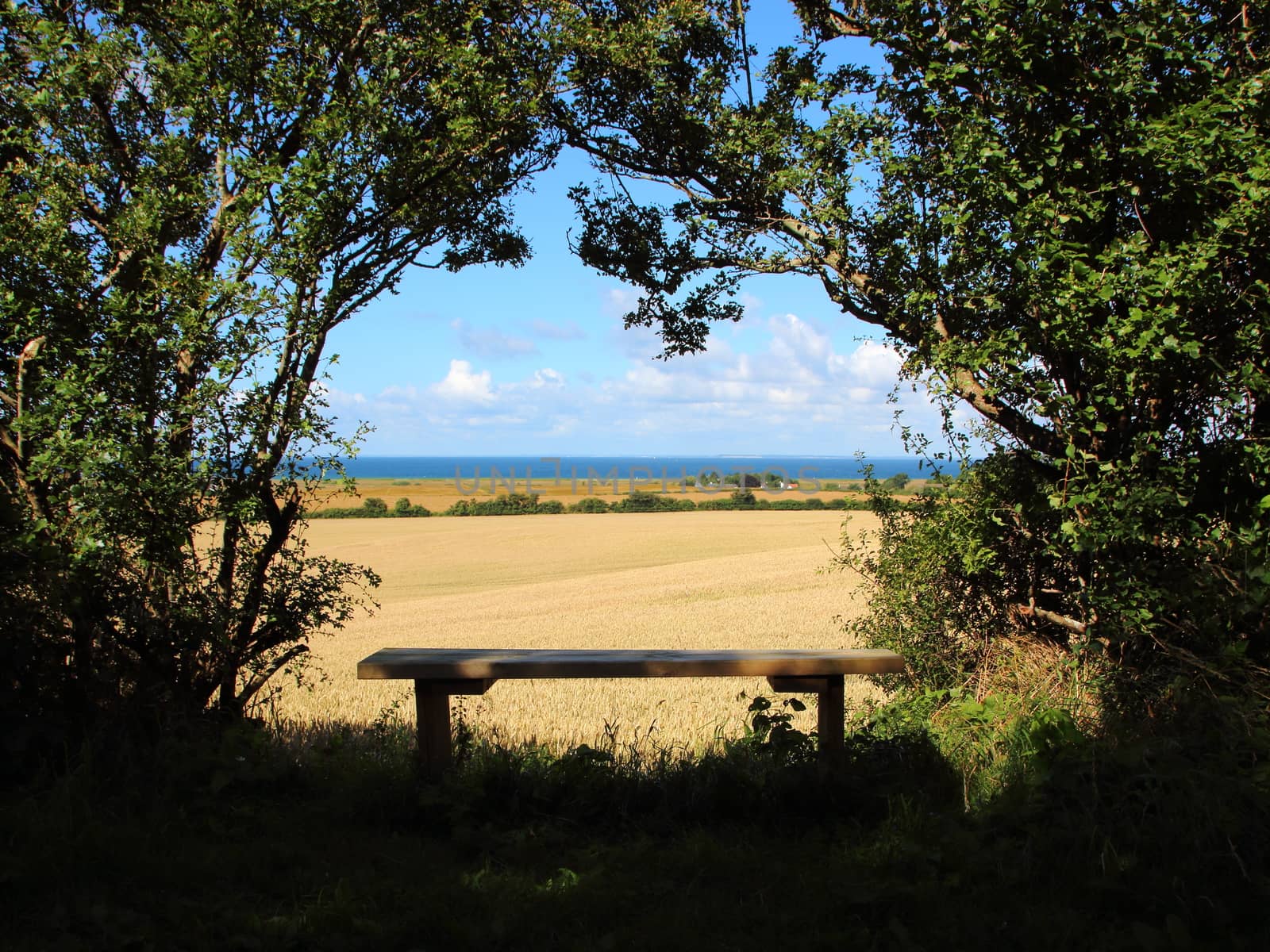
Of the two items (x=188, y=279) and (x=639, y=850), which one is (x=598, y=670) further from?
(x=188, y=279)

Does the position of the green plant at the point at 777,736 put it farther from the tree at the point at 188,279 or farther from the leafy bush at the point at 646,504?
the leafy bush at the point at 646,504

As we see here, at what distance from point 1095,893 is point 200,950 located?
112 inches

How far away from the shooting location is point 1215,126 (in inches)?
166

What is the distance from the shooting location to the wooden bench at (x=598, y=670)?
4.32m

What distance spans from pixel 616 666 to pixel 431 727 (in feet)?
3.17

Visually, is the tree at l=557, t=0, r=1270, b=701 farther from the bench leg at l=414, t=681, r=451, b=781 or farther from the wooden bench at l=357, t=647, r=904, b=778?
the bench leg at l=414, t=681, r=451, b=781

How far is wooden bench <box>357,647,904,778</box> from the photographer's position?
170 inches

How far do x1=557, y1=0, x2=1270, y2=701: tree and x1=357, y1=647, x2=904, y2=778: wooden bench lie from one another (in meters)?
1.41

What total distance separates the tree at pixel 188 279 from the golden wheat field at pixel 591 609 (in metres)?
1.66

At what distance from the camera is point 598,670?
4.32 metres

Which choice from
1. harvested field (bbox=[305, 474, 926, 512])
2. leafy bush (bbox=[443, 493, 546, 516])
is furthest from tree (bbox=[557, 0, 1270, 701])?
harvested field (bbox=[305, 474, 926, 512])

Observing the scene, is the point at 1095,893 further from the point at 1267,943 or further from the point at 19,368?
the point at 19,368

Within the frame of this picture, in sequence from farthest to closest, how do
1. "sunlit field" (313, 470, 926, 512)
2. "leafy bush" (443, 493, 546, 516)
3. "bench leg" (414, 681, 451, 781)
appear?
1. "sunlit field" (313, 470, 926, 512)
2. "leafy bush" (443, 493, 546, 516)
3. "bench leg" (414, 681, 451, 781)

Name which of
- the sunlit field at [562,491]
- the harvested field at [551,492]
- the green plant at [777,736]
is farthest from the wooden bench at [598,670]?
the sunlit field at [562,491]
